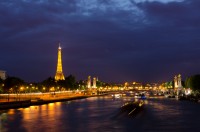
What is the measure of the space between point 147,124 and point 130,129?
4643 millimetres

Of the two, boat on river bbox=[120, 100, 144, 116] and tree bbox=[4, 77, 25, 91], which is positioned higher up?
tree bbox=[4, 77, 25, 91]

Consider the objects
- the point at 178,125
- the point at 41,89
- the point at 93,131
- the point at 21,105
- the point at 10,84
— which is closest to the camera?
the point at 93,131

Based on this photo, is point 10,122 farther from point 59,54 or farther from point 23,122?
point 59,54

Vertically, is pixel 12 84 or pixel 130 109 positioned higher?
pixel 12 84

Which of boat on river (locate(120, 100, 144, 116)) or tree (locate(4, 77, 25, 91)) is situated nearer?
boat on river (locate(120, 100, 144, 116))

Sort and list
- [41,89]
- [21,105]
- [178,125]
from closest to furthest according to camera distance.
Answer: [178,125], [21,105], [41,89]

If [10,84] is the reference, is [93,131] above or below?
below

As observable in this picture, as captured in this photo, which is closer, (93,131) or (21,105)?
(93,131)

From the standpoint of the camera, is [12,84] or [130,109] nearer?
[130,109]

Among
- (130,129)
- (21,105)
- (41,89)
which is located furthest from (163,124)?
Result: (41,89)

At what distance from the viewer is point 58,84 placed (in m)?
121

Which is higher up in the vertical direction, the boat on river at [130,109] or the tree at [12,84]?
the tree at [12,84]

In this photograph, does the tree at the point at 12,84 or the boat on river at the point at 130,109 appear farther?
the tree at the point at 12,84

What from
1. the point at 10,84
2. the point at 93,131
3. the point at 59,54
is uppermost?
the point at 59,54
